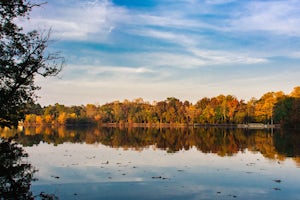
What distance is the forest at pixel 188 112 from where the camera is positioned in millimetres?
92875

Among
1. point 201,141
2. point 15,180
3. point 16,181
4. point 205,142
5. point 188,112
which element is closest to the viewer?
point 16,181

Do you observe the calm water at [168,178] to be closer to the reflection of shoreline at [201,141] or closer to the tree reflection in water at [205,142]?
the tree reflection in water at [205,142]

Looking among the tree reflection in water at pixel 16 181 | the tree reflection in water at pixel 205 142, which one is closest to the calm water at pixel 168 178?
the tree reflection in water at pixel 16 181

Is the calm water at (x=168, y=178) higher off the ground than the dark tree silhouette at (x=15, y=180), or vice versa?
the dark tree silhouette at (x=15, y=180)

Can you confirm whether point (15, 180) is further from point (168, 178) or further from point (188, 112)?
point (188, 112)

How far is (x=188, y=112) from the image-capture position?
130875 millimetres

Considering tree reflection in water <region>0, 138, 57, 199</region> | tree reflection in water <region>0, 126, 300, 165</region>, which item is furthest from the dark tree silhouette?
tree reflection in water <region>0, 126, 300, 165</region>

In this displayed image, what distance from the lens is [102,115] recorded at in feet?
538

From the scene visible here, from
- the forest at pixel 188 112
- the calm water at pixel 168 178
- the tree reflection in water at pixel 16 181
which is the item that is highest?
the forest at pixel 188 112

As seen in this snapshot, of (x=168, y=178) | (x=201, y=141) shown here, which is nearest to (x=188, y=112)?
(x=201, y=141)

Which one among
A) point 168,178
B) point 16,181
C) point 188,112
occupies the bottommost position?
point 168,178

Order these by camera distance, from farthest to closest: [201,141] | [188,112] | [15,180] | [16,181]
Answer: [188,112] < [201,141] < [15,180] < [16,181]

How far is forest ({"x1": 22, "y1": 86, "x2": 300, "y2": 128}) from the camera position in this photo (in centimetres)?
9288

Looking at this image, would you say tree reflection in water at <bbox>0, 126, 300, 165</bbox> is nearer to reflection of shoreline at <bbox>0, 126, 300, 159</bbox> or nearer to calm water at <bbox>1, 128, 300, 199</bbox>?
reflection of shoreline at <bbox>0, 126, 300, 159</bbox>
